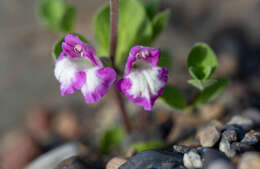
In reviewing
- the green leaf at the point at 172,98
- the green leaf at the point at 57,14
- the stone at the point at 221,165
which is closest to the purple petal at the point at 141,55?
the green leaf at the point at 172,98

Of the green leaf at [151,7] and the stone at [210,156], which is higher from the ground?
the green leaf at [151,7]

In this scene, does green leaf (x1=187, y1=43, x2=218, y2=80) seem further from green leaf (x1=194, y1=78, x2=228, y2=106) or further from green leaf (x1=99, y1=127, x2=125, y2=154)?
green leaf (x1=99, y1=127, x2=125, y2=154)

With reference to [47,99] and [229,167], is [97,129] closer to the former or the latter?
[47,99]

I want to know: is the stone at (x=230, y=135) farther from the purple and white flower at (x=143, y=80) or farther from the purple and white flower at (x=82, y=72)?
the purple and white flower at (x=82, y=72)

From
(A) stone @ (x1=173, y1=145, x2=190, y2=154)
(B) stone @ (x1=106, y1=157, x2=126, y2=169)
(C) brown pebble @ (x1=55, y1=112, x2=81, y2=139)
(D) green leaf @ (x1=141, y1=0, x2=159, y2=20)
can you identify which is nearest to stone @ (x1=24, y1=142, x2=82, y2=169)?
(C) brown pebble @ (x1=55, y1=112, x2=81, y2=139)

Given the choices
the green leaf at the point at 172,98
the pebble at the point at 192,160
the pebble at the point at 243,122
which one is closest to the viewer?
the pebble at the point at 192,160

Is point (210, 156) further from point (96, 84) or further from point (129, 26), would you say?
point (129, 26)
